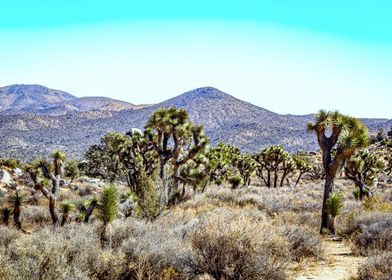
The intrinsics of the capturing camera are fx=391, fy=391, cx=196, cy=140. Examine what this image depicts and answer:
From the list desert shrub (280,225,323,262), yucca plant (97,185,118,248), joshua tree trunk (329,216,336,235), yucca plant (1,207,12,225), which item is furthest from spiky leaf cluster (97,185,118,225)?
joshua tree trunk (329,216,336,235)

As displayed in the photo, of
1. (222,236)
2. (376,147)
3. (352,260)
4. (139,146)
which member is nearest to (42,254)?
(222,236)

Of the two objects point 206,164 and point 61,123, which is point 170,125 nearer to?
point 206,164

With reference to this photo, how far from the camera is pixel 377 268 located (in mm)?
7398

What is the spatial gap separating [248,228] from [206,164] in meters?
22.8

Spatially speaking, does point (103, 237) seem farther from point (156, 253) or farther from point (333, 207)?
point (333, 207)

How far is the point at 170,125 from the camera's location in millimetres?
21328

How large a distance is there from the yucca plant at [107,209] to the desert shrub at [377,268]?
5451 millimetres

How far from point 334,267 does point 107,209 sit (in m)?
5.76

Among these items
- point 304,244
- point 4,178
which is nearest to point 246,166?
point 4,178

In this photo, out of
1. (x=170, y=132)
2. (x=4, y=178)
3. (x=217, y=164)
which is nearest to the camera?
(x=170, y=132)

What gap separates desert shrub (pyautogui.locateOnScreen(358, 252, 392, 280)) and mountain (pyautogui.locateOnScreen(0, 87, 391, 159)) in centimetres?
7836

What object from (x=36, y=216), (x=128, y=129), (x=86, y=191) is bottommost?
(x=86, y=191)

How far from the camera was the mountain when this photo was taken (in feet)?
337

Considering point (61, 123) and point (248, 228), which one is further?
point (61, 123)
